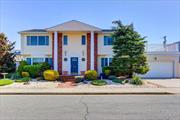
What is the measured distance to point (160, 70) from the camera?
35.2 m

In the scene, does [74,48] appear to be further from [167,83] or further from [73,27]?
[167,83]

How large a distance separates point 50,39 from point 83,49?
428 cm

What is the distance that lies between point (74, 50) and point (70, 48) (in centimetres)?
54

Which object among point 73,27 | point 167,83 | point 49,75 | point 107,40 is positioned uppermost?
point 73,27

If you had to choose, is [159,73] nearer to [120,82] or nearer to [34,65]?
[120,82]

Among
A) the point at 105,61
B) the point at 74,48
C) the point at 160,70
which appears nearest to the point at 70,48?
the point at 74,48

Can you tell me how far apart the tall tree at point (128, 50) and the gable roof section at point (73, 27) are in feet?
11.2

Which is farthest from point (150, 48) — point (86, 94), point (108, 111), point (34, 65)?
point (108, 111)

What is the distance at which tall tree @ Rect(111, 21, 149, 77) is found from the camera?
28.4 m

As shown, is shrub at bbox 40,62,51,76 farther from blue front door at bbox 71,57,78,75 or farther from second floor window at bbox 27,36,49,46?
second floor window at bbox 27,36,49,46

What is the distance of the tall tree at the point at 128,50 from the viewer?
28359mm

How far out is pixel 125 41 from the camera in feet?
93.6

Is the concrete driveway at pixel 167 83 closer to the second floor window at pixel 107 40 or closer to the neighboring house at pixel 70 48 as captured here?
the neighboring house at pixel 70 48

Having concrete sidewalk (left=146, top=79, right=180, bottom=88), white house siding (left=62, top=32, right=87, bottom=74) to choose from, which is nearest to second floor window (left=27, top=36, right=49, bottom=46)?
white house siding (left=62, top=32, right=87, bottom=74)
